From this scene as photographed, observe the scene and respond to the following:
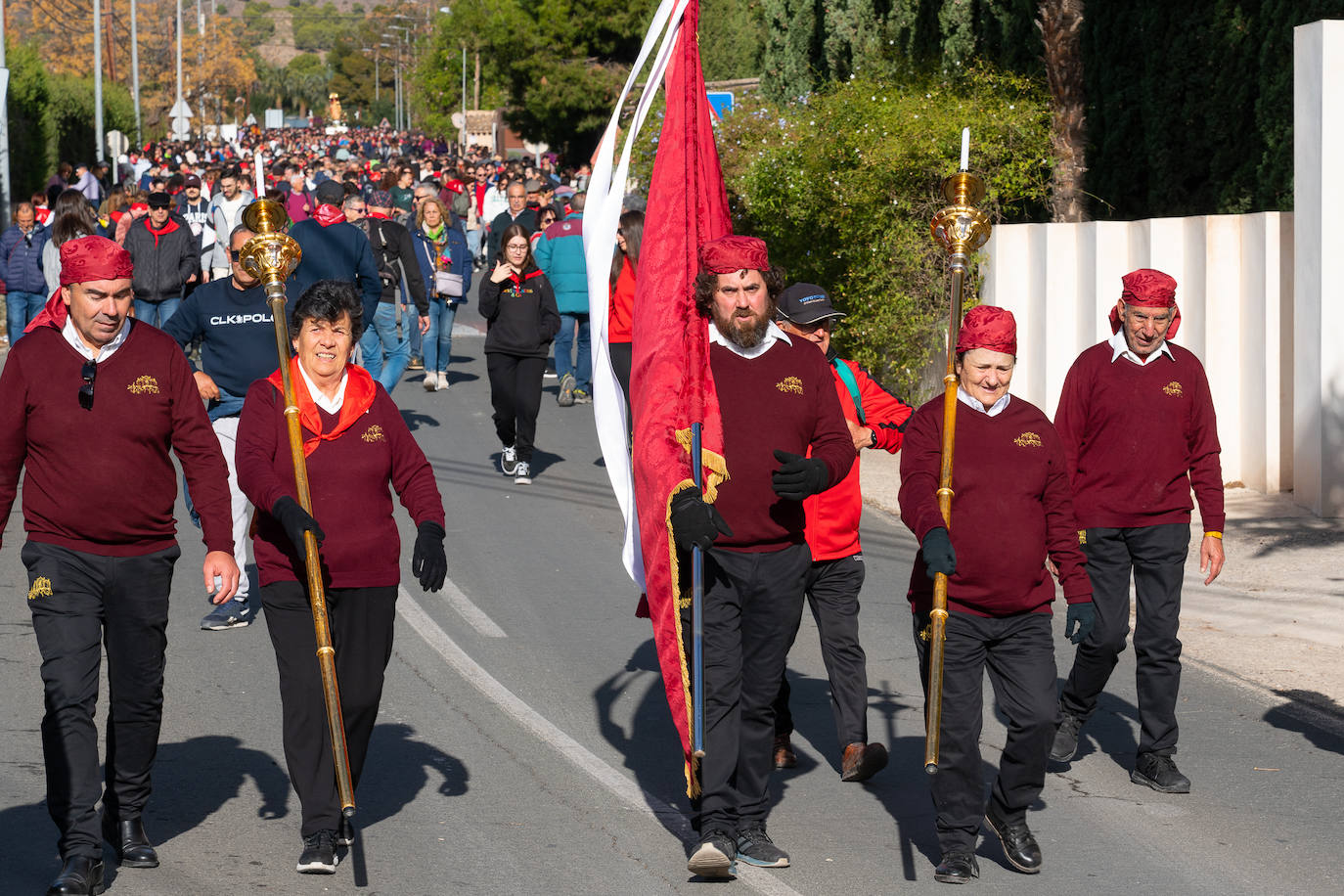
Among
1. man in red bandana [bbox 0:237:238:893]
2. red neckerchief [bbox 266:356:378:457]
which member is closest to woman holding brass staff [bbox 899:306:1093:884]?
red neckerchief [bbox 266:356:378:457]

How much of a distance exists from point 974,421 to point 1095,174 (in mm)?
11348

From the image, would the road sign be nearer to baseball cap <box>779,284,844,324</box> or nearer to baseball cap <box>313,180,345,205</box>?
baseball cap <box>313,180,345,205</box>

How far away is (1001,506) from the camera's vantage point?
5887mm

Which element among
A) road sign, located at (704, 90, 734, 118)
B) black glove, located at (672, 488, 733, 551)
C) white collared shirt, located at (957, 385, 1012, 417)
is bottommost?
black glove, located at (672, 488, 733, 551)

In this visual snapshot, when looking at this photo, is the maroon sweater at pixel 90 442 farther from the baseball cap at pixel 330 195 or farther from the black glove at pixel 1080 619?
the baseball cap at pixel 330 195

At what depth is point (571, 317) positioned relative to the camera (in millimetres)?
17328

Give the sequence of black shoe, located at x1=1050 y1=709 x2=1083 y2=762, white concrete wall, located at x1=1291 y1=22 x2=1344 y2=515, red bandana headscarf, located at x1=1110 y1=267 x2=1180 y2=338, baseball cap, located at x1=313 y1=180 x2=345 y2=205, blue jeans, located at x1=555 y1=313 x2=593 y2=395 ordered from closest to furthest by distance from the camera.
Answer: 1. red bandana headscarf, located at x1=1110 y1=267 x2=1180 y2=338
2. black shoe, located at x1=1050 y1=709 x2=1083 y2=762
3. white concrete wall, located at x1=1291 y1=22 x2=1344 y2=515
4. baseball cap, located at x1=313 y1=180 x2=345 y2=205
5. blue jeans, located at x1=555 y1=313 x2=593 y2=395

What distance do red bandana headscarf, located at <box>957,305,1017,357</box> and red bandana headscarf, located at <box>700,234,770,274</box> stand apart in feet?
2.33

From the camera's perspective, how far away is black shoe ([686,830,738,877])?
18.8 ft

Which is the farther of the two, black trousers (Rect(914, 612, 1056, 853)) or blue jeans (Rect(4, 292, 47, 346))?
blue jeans (Rect(4, 292, 47, 346))

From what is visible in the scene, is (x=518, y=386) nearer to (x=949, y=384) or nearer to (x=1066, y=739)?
(x=1066, y=739)

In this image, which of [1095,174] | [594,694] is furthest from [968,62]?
[594,694]

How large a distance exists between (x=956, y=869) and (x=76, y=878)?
2754 millimetres

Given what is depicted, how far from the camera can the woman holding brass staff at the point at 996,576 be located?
587 centimetres
